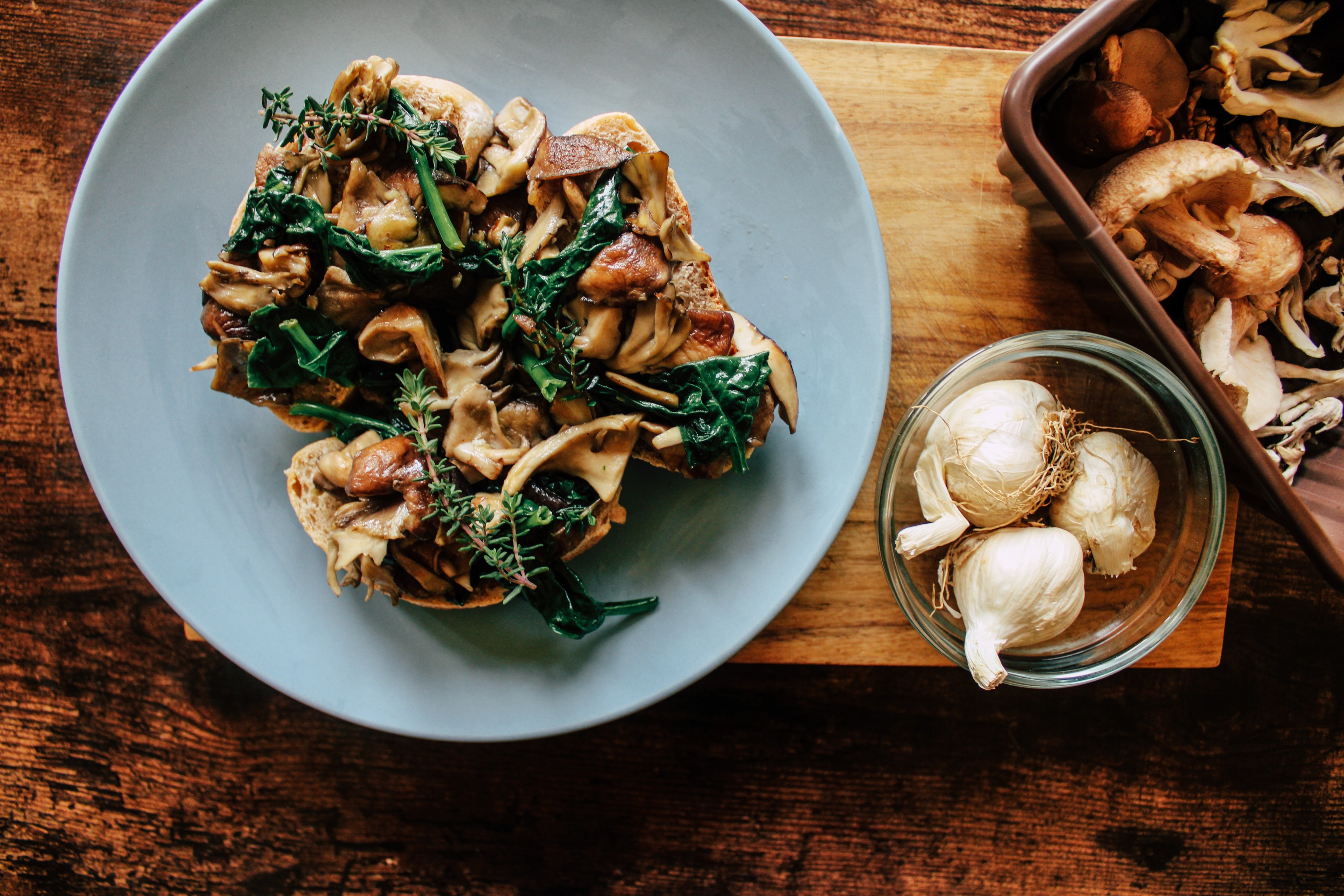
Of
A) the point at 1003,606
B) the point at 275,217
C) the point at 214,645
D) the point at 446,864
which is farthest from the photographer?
the point at 446,864

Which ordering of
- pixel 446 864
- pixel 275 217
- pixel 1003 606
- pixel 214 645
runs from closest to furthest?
1. pixel 275 217
2. pixel 1003 606
3. pixel 214 645
4. pixel 446 864

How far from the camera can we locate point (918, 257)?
2209 millimetres

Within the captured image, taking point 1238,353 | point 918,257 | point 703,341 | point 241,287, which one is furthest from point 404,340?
point 1238,353

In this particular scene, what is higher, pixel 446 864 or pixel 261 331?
pixel 261 331

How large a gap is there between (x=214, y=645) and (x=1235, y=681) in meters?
3.42

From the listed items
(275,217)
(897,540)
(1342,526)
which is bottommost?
(1342,526)

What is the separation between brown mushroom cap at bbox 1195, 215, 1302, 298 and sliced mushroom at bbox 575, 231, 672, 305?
4.93 ft

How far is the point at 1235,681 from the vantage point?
8.76ft

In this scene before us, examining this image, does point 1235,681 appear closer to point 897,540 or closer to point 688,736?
point 897,540

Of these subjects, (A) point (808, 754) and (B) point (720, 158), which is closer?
(B) point (720, 158)

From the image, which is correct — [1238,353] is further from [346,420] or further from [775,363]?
[346,420]

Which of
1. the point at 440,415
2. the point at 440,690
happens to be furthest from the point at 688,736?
the point at 440,415

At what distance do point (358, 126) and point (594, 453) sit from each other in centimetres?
99

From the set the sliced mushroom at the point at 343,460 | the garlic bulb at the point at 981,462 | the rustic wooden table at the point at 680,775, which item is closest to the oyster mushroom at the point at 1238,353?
the garlic bulb at the point at 981,462
